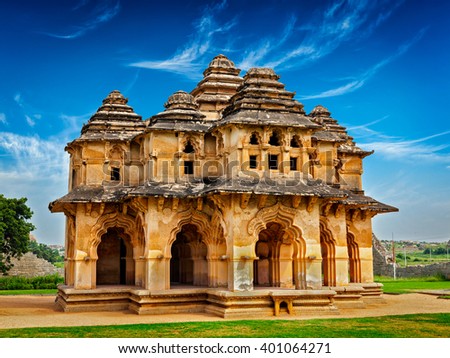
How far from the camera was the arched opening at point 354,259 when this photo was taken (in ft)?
87.6

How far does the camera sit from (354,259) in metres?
26.8

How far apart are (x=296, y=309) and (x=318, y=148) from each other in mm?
8239

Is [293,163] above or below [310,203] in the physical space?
above

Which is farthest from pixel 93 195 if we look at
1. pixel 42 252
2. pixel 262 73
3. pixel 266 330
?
pixel 42 252

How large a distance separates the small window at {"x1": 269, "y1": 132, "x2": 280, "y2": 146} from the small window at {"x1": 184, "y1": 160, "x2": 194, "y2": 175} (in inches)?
131

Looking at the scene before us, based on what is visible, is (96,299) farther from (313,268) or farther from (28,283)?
(28,283)

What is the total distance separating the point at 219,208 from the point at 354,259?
9214mm

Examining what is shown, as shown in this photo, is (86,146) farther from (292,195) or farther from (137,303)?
(292,195)

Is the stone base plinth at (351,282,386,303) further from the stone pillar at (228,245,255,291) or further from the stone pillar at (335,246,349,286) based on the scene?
the stone pillar at (228,245,255,291)

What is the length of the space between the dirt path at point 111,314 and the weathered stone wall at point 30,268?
21.6m

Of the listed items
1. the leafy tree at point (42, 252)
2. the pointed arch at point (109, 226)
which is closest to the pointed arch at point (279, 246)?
the pointed arch at point (109, 226)

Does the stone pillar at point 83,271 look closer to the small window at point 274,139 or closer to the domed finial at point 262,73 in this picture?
the small window at point 274,139
